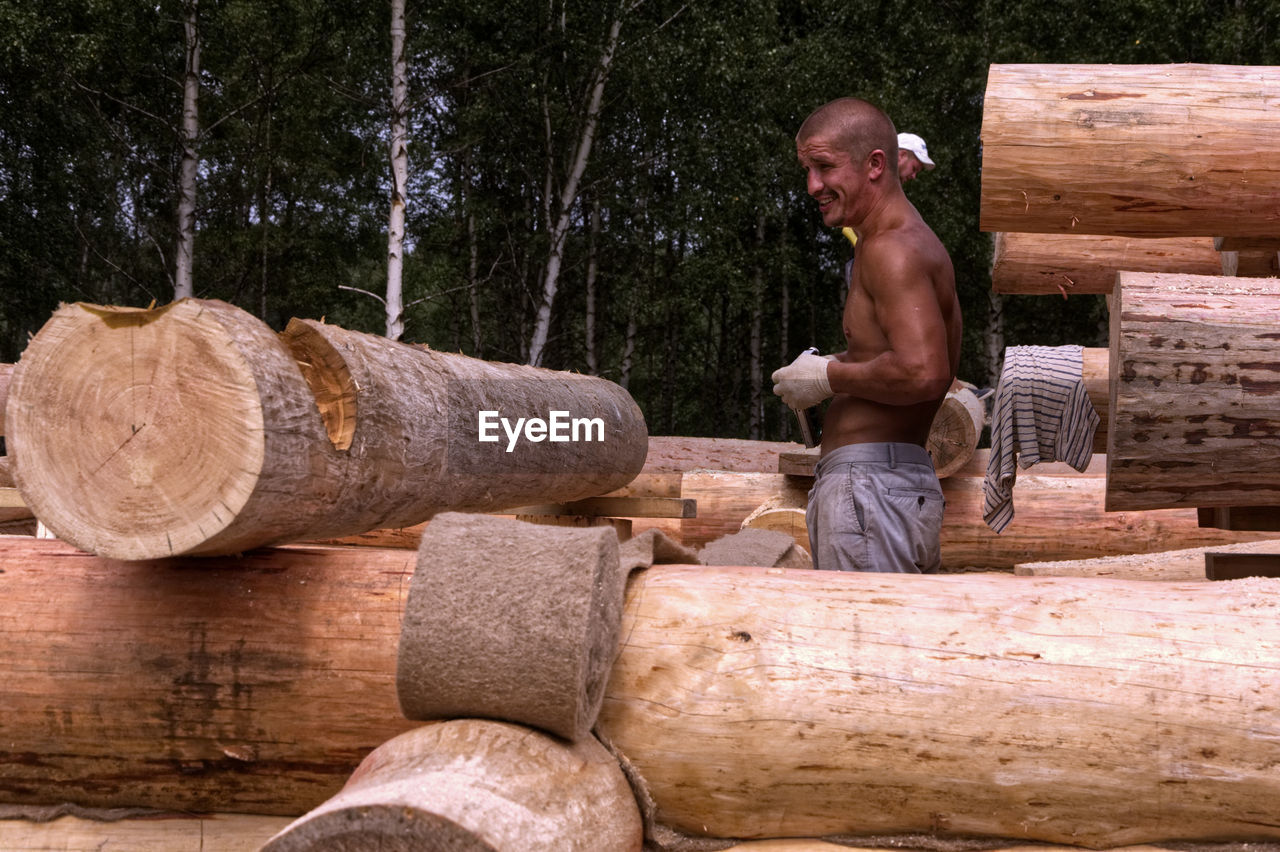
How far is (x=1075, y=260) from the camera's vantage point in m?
5.83

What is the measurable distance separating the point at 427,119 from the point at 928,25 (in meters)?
10.3

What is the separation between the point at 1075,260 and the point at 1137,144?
2311 millimetres

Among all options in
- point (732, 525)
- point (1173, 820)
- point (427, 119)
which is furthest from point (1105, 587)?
point (427, 119)

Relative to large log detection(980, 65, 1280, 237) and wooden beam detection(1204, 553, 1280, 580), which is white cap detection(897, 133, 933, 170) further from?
wooden beam detection(1204, 553, 1280, 580)

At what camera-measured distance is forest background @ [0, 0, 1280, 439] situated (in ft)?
60.7

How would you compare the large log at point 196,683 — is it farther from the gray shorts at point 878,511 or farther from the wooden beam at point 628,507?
the wooden beam at point 628,507

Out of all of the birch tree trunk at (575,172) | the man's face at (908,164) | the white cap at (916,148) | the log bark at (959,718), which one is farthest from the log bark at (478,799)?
the birch tree trunk at (575,172)

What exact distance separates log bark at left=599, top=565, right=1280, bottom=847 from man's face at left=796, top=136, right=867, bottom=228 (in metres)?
1.53

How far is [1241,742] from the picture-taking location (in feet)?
7.63

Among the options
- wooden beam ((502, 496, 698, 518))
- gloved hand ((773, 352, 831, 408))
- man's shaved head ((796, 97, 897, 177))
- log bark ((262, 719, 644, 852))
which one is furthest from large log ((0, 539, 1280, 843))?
wooden beam ((502, 496, 698, 518))

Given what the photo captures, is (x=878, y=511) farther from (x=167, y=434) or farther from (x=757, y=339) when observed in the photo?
(x=757, y=339)

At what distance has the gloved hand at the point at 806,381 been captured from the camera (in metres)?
3.49

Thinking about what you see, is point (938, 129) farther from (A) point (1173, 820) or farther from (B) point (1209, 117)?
(A) point (1173, 820)

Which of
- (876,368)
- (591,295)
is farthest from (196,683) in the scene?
(591,295)
